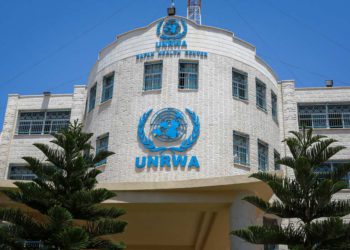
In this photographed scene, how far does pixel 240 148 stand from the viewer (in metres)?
17.9

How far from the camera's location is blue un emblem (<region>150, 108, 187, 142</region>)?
1716cm

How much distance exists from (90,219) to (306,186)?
16.7 feet

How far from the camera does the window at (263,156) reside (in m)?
18.5

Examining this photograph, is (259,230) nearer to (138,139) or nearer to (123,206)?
(123,206)

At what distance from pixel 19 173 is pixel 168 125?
28.5 ft

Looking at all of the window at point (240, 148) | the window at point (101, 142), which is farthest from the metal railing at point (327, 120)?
the window at point (101, 142)

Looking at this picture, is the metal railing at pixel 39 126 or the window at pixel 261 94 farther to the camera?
the metal railing at pixel 39 126

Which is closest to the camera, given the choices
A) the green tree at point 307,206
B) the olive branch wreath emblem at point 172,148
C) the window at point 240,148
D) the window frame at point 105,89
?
the green tree at point 307,206

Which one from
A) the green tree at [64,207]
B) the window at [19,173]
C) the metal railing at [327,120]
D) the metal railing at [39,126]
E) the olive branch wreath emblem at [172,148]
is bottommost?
the green tree at [64,207]

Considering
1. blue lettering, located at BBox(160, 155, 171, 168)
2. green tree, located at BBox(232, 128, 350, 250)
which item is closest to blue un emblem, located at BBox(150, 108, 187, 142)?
blue lettering, located at BBox(160, 155, 171, 168)

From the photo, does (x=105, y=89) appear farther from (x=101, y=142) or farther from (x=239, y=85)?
(x=239, y=85)

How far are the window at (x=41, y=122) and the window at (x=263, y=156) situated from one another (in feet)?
30.3

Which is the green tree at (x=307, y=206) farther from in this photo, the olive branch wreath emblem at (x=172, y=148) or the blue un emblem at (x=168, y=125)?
the blue un emblem at (x=168, y=125)

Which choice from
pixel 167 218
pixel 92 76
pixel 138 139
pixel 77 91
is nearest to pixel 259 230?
pixel 167 218
